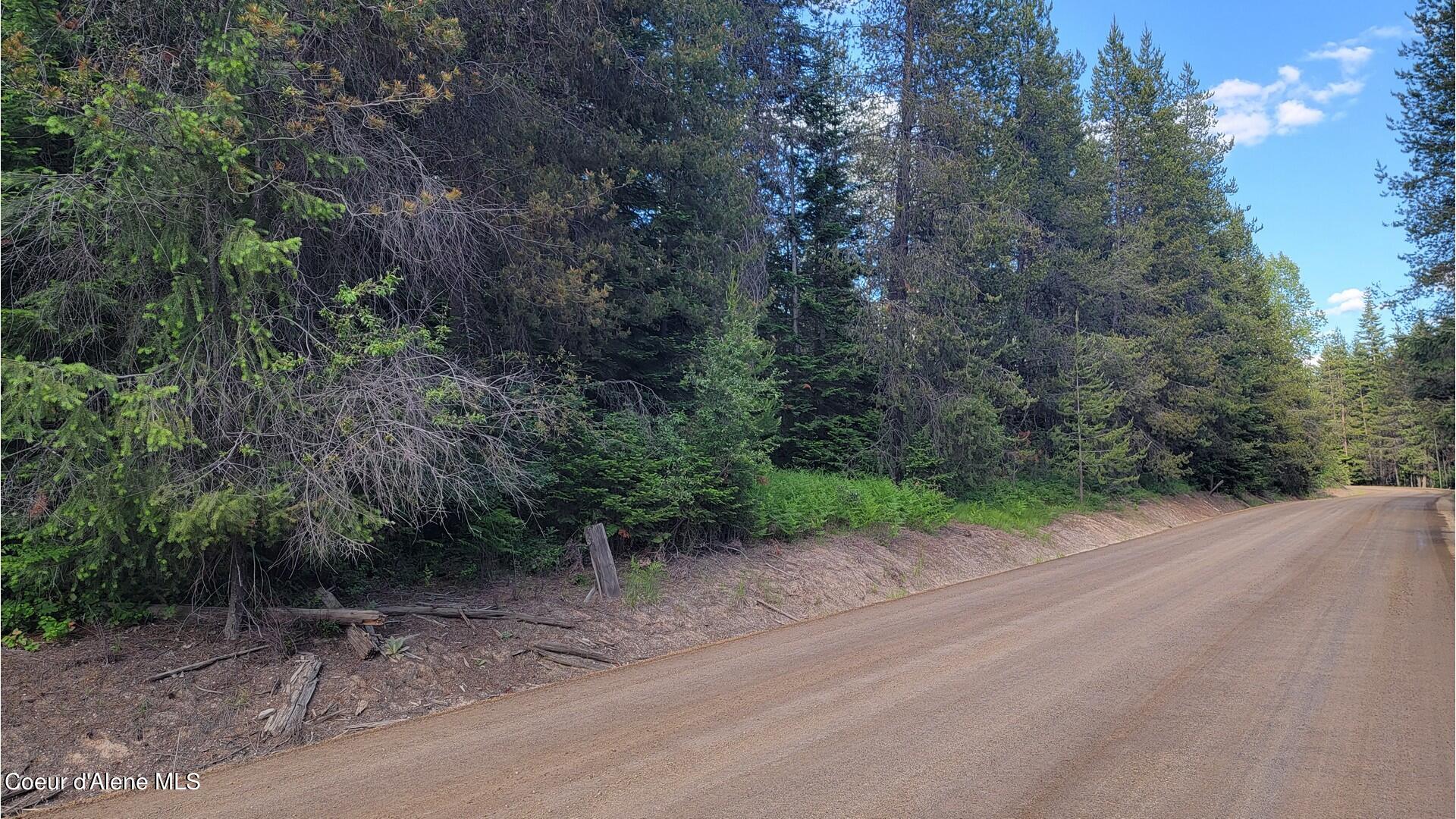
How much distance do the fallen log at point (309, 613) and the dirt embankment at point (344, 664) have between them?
140mm

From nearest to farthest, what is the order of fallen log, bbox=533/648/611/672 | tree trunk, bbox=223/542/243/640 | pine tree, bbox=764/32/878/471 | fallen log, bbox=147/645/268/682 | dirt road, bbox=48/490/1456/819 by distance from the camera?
dirt road, bbox=48/490/1456/819 → fallen log, bbox=147/645/268/682 → tree trunk, bbox=223/542/243/640 → fallen log, bbox=533/648/611/672 → pine tree, bbox=764/32/878/471

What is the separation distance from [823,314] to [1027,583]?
8707mm

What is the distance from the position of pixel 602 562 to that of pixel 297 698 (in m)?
3.85

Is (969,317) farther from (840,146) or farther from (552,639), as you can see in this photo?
(552,639)

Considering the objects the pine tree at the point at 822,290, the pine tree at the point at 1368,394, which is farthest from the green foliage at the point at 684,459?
the pine tree at the point at 1368,394

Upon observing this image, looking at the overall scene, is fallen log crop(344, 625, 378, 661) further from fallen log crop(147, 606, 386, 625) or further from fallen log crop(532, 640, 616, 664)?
fallen log crop(532, 640, 616, 664)

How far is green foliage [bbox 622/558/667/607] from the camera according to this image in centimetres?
Answer: 909

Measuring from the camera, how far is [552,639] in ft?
25.1

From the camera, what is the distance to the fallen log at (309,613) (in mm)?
6648

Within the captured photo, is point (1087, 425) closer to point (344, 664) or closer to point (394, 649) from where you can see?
point (394, 649)

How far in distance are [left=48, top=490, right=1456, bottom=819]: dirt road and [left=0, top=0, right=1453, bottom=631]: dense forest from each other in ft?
6.56

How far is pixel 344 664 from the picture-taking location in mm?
6430

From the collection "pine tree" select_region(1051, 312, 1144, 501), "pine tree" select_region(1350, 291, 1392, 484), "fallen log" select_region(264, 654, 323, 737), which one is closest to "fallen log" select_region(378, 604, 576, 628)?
"fallen log" select_region(264, 654, 323, 737)

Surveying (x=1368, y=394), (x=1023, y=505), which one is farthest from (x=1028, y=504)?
(x=1368, y=394)
